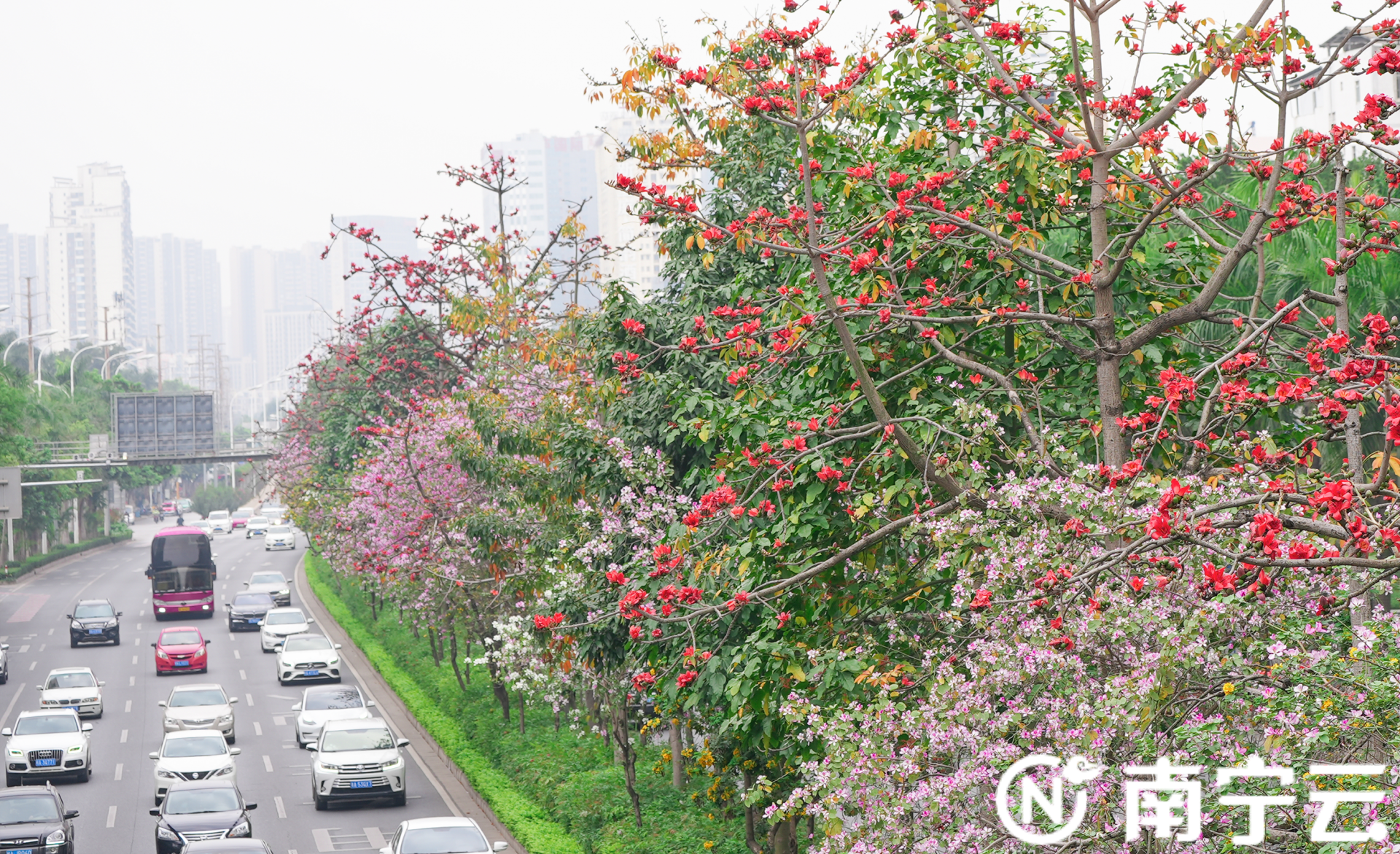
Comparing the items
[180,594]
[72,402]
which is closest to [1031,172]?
[180,594]

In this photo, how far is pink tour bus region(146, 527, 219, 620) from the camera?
47.3 metres

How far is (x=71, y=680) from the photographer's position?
32156 mm

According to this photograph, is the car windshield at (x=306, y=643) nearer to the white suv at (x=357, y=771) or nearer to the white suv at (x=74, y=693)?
the white suv at (x=74, y=693)

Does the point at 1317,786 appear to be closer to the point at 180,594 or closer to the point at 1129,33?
the point at 1129,33

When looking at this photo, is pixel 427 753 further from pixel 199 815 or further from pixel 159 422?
pixel 159 422

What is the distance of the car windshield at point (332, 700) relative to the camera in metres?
28.9

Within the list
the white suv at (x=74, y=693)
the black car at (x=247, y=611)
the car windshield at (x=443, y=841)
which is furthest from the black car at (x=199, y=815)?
the black car at (x=247, y=611)

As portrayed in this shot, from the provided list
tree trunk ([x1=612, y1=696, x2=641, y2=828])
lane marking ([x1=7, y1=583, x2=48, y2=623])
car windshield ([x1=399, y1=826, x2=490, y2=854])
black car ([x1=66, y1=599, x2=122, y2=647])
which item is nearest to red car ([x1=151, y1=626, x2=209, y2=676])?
black car ([x1=66, y1=599, x2=122, y2=647])

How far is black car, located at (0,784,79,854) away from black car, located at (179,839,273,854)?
289 centimetres

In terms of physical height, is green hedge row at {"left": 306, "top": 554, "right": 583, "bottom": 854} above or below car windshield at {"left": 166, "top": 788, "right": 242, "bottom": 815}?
below

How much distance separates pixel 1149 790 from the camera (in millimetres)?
6988

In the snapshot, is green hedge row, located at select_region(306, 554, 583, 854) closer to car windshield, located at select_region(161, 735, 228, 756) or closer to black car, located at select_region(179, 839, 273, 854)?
black car, located at select_region(179, 839, 273, 854)

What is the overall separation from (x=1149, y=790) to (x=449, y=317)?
57.9 ft

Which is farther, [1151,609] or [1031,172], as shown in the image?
[1031,172]
